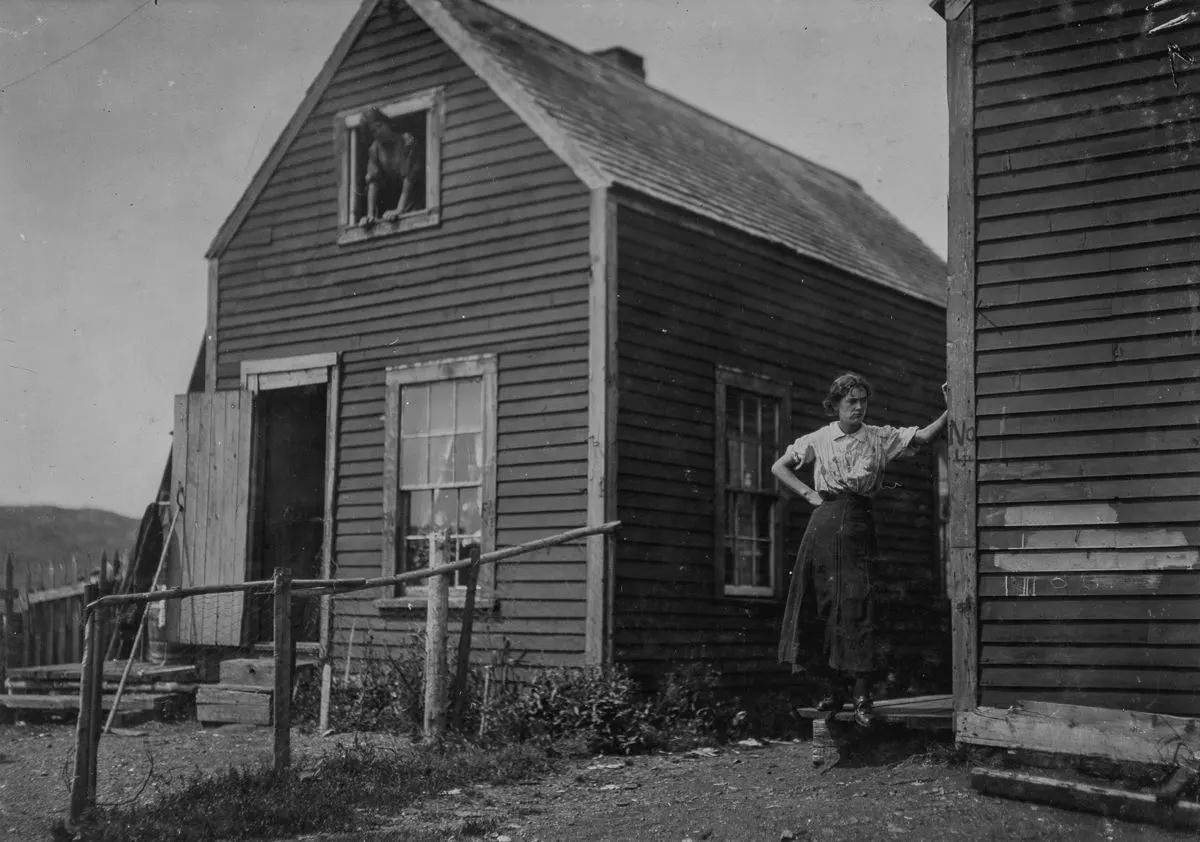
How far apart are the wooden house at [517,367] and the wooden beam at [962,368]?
3.57m

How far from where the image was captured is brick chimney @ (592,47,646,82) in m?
17.5

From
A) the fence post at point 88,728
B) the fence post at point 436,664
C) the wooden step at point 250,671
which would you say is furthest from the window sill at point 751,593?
the fence post at point 88,728

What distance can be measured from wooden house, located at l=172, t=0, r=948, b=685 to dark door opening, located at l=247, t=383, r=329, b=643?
3 centimetres

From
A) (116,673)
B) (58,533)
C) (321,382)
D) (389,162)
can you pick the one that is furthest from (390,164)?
(58,533)

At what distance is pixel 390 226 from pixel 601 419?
314 cm

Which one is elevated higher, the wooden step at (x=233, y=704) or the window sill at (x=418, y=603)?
the window sill at (x=418, y=603)

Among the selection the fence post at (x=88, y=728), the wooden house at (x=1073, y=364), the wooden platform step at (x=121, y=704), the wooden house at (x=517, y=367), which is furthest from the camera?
the wooden platform step at (x=121, y=704)

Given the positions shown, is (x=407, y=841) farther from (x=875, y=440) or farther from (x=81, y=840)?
(x=875, y=440)

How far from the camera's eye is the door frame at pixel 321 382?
494 inches

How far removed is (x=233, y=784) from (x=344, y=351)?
6.00 meters

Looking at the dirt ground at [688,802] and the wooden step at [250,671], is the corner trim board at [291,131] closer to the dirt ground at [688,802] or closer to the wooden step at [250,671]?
the wooden step at [250,671]

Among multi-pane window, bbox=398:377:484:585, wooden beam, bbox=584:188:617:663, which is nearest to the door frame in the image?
multi-pane window, bbox=398:377:484:585

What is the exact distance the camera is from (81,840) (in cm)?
664

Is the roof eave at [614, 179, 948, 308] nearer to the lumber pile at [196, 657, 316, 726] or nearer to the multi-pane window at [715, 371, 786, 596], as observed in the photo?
the multi-pane window at [715, 371, 786, 596]
